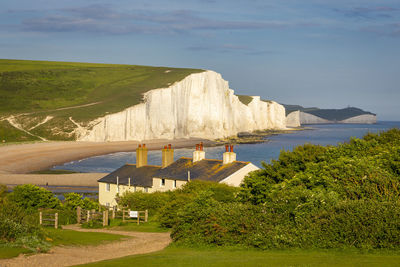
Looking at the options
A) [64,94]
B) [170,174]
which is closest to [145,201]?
[170,174]

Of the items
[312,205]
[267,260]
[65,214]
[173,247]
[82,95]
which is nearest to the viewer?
[267,260]

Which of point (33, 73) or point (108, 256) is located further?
point (33, 73)

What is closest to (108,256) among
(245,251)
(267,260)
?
(245,251)

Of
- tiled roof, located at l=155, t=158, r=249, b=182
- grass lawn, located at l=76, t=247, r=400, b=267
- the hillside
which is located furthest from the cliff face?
grass lawn, located at l=76, t=247, r=400, b=267

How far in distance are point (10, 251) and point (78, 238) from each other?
5.97 metres

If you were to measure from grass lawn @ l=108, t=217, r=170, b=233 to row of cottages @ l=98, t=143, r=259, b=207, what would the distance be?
8.25 metres

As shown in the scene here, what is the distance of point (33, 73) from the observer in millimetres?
176250

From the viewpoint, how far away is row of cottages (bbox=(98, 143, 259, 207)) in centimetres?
3969

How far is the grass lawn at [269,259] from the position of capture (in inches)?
563

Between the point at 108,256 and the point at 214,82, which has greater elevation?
the point at 214,82

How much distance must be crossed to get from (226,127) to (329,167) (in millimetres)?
125069

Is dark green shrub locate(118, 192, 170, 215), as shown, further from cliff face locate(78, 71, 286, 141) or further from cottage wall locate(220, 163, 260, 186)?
cliff face locate(78, 71, 286, 141)

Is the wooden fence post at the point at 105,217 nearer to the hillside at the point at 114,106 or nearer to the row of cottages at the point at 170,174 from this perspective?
the row of cottages at the point at 170,174

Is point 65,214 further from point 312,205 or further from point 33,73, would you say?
point 33,73
